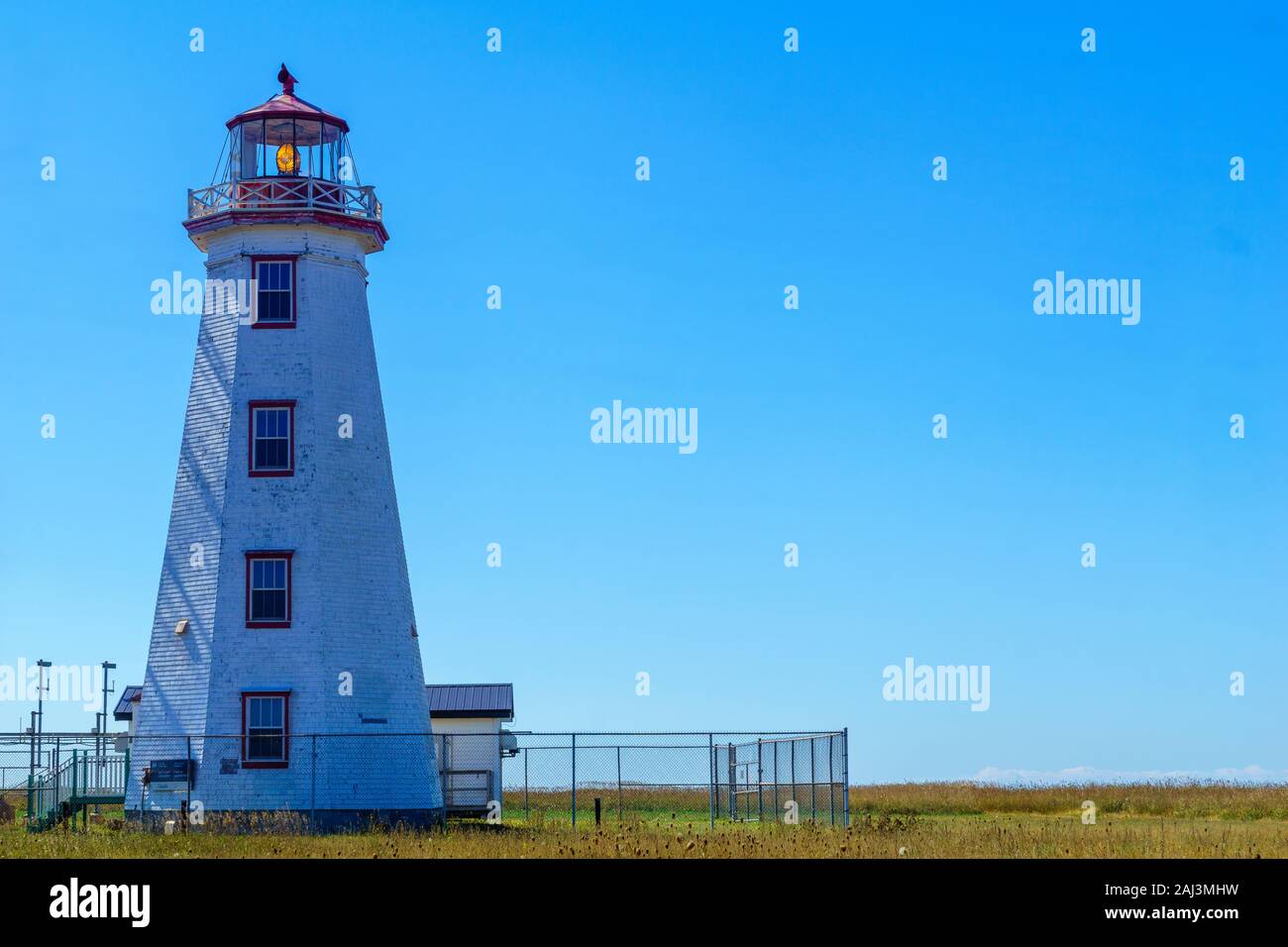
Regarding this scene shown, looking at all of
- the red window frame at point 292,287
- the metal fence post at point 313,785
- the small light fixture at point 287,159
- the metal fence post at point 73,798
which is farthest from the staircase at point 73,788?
the small light fixture at point 287,159

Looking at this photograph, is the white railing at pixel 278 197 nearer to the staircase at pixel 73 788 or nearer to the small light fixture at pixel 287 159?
the small light fixture at pixel 287 159

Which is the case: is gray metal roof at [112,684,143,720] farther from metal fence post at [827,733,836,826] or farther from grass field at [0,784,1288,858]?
metal fence post at [827,733,836,826]

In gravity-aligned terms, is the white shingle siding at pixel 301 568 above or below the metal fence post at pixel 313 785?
above

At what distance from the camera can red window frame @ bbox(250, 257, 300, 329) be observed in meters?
41.3

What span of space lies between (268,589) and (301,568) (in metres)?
0.96

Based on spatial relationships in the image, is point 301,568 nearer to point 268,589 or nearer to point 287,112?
point 268,589

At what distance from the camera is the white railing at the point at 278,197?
41.7m

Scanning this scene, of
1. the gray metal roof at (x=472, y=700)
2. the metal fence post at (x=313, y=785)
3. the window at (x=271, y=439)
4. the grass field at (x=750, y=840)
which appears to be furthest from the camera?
the gray metal roof at (x=472, y=700)

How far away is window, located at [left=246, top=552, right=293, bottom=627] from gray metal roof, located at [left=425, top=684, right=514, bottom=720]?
11.4 metres

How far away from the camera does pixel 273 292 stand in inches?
1636

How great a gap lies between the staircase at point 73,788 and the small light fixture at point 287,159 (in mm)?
15530
